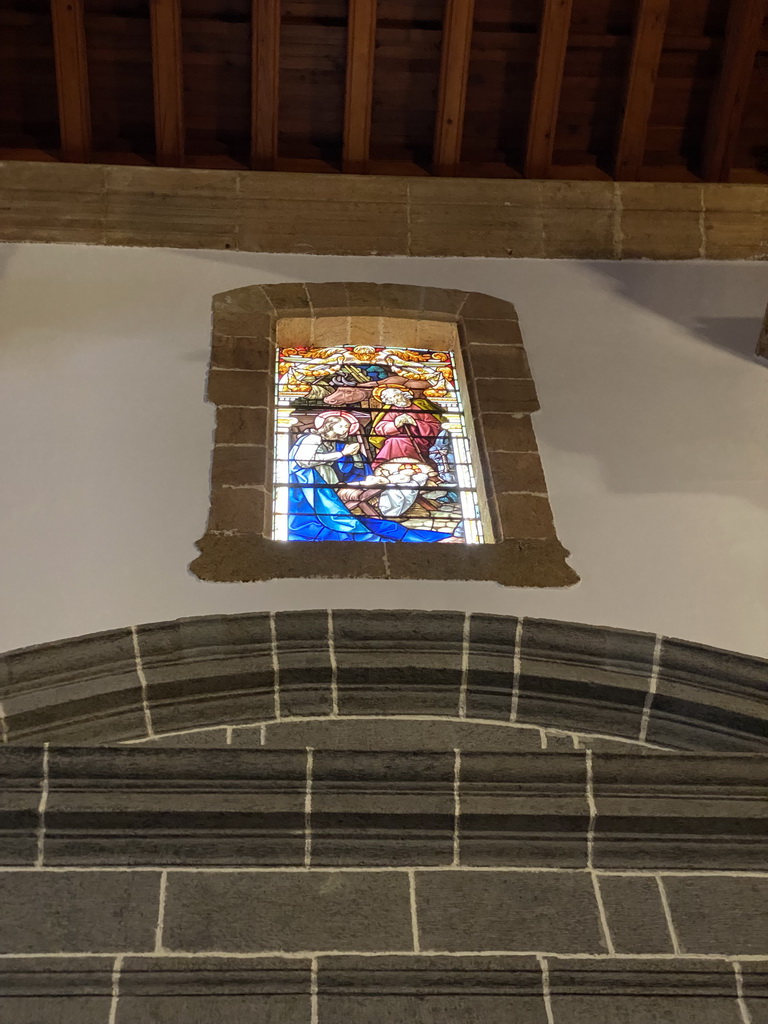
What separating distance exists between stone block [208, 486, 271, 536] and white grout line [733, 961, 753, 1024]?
7.16ft

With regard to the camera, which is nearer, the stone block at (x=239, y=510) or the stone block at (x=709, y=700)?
the stone block at (x=709, y=700)

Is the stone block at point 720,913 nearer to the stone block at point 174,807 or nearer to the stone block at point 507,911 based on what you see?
the stone block at point 507,911

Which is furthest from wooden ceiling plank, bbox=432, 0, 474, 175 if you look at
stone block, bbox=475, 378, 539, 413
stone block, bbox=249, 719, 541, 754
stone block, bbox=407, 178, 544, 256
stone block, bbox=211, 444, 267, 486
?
stone block, bbox=249, 719, 541, 754

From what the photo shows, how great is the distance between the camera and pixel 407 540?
476 centimetres

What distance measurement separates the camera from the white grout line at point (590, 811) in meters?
3.80

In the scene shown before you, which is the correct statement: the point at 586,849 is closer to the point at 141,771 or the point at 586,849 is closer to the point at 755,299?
the point at 141,771

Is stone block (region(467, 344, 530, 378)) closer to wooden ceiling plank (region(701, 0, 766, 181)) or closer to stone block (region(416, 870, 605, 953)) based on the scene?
wooden ceiling plank (region(701, 0, 766, 181))

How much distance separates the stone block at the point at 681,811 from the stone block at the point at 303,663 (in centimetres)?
93

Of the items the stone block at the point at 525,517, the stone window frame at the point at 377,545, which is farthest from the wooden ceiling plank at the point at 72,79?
the stone block at the point at 525,517

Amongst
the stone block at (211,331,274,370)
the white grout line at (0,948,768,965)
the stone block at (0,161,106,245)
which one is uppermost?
the stone block at (0,161,106,245)

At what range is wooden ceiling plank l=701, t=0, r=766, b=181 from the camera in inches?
241

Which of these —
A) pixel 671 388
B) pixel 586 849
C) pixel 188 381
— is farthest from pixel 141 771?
pixel 671 388

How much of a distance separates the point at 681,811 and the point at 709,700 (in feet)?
1.40

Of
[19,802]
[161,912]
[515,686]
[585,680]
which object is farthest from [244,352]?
[161,912]
